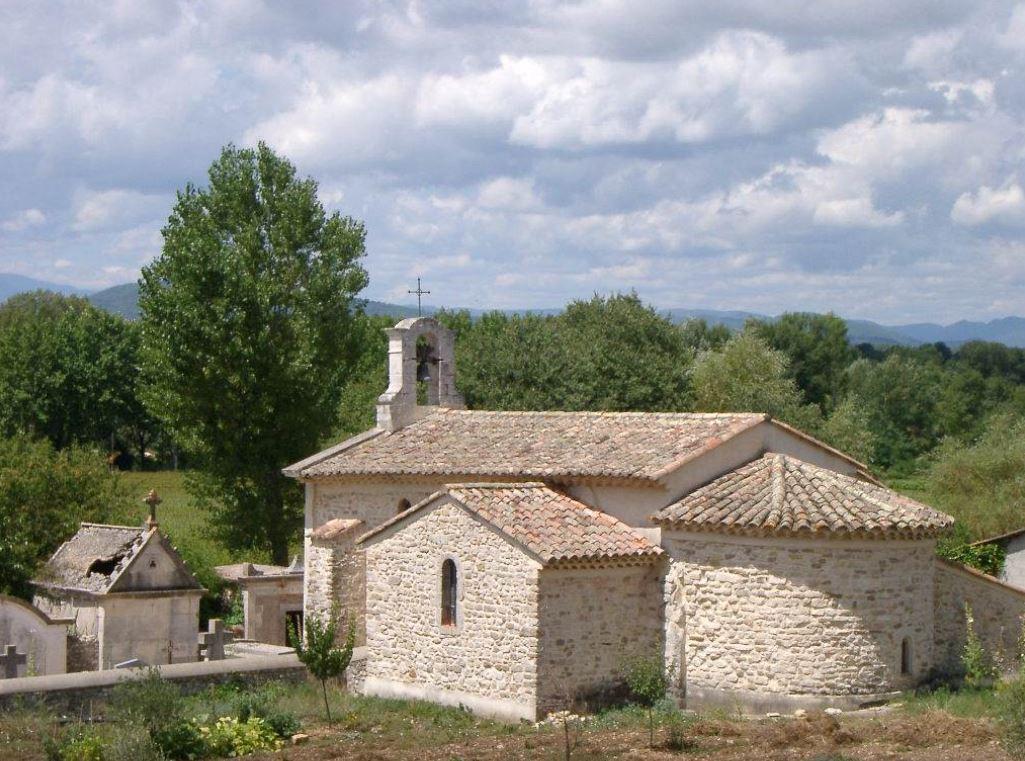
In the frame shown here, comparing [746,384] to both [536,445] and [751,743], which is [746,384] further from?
[751,743]

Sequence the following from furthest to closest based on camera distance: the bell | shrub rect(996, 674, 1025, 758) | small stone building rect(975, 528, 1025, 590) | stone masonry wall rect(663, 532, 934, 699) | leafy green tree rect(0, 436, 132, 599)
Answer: small stone building rect(975, 528, 1025, 590) < leafy green tree rect(0, 436, 132, 599) < the bell < stone masonry wall rect(663, 532, 934, 699) < shrub rect(996, 674, 1025, 758)

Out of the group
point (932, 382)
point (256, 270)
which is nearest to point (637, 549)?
point (256, 270)

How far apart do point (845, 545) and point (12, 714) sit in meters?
12.4

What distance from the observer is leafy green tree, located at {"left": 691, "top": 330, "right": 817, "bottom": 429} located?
48312mm

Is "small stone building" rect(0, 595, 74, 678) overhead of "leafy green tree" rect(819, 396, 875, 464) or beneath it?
beneath


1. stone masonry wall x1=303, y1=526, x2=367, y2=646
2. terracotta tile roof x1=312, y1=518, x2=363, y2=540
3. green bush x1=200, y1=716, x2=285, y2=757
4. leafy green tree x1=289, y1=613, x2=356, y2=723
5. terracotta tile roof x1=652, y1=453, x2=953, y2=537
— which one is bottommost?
green bush x1=200, y1=716, x2=285, y2=757

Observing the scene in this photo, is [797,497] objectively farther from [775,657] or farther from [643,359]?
[643,359]

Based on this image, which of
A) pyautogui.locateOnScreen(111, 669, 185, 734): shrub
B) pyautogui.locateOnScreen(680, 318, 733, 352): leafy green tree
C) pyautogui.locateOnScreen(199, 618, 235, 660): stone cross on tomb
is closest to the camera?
pyautogui.locateOnScreen(111, 669, 185, 734): shrub

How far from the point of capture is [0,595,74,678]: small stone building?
2389cm

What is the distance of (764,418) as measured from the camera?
2197 cm

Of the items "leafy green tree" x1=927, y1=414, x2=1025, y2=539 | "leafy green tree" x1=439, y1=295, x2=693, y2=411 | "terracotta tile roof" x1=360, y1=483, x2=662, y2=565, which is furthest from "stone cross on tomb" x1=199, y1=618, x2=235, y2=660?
"leafy green tree" x1=927, y1=414, x2=1025, y2=539

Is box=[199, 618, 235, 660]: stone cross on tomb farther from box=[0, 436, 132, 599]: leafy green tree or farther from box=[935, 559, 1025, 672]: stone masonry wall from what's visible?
box=[935, 559, 1025, 672]: stone masonry wall

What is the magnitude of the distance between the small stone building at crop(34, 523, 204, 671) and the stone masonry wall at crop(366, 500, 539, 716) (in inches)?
183

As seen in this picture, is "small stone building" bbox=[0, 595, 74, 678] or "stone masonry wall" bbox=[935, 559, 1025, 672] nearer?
"stone masonry wall" bbox=[935, 559, 1025, 672]
